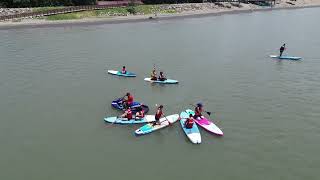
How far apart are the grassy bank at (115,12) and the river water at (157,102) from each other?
1636 centimetres

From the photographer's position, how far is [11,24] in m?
69.4

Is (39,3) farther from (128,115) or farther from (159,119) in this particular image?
(159,119)

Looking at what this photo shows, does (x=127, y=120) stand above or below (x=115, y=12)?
below

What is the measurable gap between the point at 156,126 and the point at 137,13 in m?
64.4

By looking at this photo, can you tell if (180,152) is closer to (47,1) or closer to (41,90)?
(41,90)

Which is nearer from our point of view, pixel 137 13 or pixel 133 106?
pixel 133 106

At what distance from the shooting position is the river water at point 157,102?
22469mm

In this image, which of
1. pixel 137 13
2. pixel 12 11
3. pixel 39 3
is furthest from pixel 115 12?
pixel 12 11

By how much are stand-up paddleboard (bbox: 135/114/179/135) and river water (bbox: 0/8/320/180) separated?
41 centimetres

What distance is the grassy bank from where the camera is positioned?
77.5 m

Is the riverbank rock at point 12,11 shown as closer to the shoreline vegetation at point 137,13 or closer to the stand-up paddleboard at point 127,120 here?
the shoreline vegetation at point 137,13

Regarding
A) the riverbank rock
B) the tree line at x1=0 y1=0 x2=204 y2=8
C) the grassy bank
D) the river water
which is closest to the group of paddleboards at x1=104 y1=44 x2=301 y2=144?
the river water

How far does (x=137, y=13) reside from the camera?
8800 cm

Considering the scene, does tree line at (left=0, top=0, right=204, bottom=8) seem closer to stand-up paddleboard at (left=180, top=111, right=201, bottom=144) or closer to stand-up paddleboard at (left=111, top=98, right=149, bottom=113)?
stand-up paddleboard at (left=111, top=98, right=149, bottom=113)
